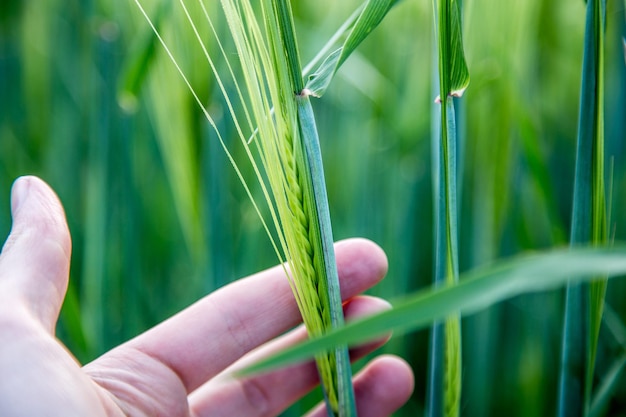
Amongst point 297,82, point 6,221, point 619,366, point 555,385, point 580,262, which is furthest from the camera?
point 555,385

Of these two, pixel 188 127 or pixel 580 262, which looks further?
pixel 188 127

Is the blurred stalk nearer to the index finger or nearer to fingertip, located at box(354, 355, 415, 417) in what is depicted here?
the index finger

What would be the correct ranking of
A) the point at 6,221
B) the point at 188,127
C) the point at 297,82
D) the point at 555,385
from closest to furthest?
the point at 297,82, the point at 188,127, the point at 6,221, the point at 555,385

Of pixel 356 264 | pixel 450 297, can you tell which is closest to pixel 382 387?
pixel 356 264

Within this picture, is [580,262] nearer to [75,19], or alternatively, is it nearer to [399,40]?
[399,40]

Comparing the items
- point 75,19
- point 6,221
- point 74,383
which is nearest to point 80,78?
point 75,19
